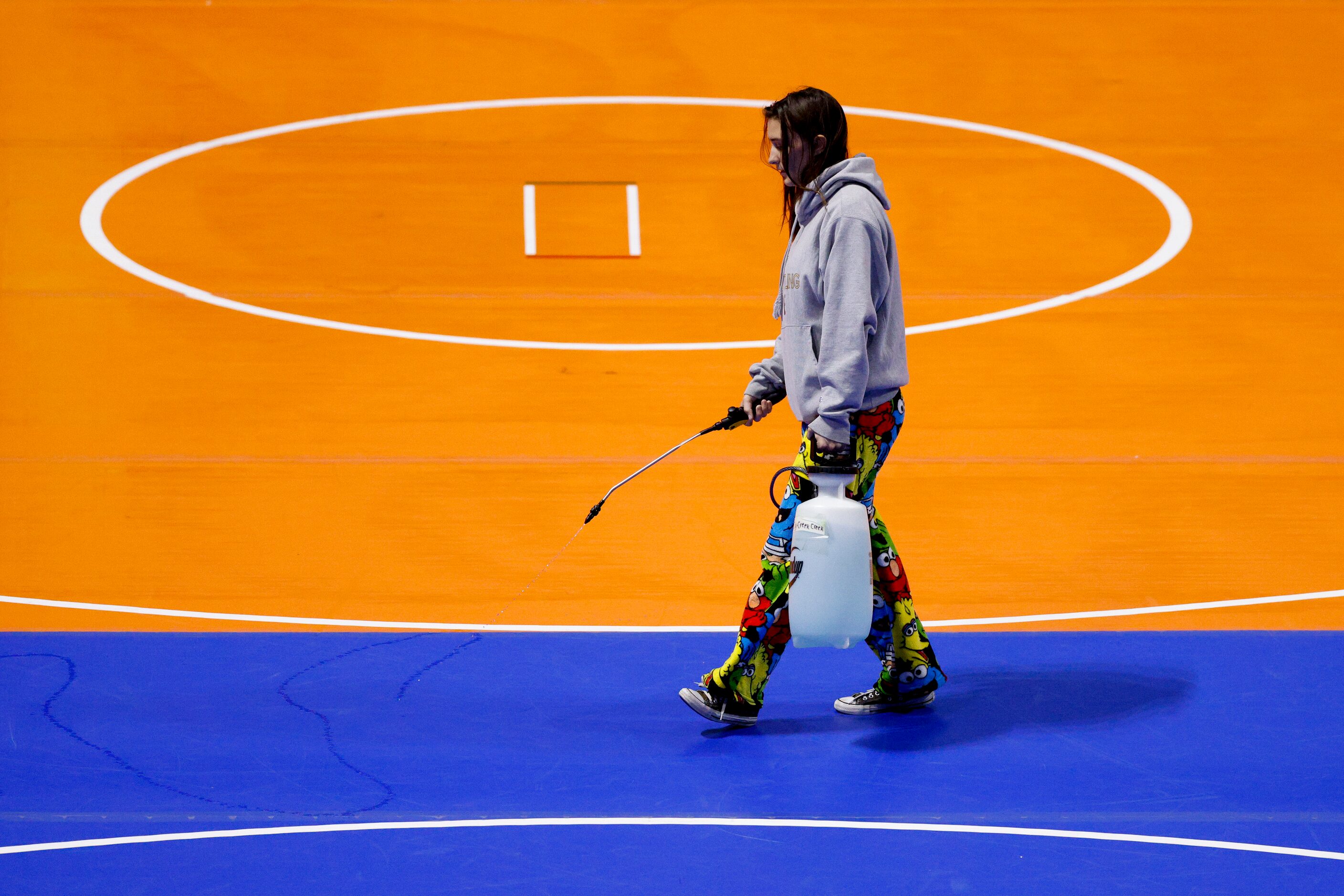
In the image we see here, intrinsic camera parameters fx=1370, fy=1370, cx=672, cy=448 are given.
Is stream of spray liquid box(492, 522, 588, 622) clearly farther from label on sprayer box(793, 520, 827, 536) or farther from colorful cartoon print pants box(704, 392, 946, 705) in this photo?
label on sprayer box(793, 520, 827, 536)

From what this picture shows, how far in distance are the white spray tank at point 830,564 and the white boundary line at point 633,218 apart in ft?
10.4

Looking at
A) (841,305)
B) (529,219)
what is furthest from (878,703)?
(529,219)

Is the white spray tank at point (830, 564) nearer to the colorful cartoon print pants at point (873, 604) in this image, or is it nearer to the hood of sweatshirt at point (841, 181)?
the colorful cartoon print pants at point (873, 604)

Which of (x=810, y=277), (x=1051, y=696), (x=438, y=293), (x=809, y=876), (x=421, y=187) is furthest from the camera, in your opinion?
(x=421, y=187)

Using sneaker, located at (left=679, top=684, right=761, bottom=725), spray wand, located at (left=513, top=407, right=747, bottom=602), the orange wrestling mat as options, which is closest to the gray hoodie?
spray wand, located at (left=513, top=407, right=747, bottom=602)

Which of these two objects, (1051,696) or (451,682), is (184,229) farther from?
(1051,696)

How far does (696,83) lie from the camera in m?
7.24

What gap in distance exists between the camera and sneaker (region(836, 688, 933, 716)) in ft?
12.4

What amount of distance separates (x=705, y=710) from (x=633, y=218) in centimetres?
350

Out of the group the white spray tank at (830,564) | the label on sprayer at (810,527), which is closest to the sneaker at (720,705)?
the white spray tank at (830,564)

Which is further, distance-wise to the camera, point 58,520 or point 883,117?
point 883,117

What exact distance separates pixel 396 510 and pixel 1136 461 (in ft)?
9.46

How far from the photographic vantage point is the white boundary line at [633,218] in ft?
21.3

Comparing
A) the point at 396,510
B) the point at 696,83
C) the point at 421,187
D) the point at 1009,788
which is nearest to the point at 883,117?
the point at 696,83
